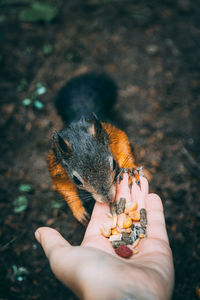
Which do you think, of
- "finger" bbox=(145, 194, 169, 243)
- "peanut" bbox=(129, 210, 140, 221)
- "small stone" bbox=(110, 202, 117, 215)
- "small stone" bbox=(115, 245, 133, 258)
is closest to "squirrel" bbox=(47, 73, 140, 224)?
"small stone" bbox=(110, 202, 117, 215)

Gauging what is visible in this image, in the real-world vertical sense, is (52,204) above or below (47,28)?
below

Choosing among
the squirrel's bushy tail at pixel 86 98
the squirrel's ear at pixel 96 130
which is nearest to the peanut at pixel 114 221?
the squirrel's ear at pixel 96 130

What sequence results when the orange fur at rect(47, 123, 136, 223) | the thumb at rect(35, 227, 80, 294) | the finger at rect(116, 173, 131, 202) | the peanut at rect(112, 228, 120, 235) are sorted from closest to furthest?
the thumb at rect(35, 227, 80, 294), the peanut at rect(112, 228, 120, 235), the finger at rect(116, 173, 131, 202), the orange fur at rect(47, 123, 136, 223)

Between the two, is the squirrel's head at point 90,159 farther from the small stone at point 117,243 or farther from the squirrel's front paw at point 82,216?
the squirrel's front paw at point 82,216

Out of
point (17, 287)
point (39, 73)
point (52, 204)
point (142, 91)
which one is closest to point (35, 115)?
point (39, 73)

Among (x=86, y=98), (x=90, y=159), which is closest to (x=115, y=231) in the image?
(x=90, y=159)

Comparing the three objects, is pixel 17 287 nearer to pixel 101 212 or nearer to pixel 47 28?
pixel 101 212

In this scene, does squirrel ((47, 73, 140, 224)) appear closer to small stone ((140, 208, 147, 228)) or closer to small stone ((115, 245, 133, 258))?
small stone ((140, 208, 147, 228))
